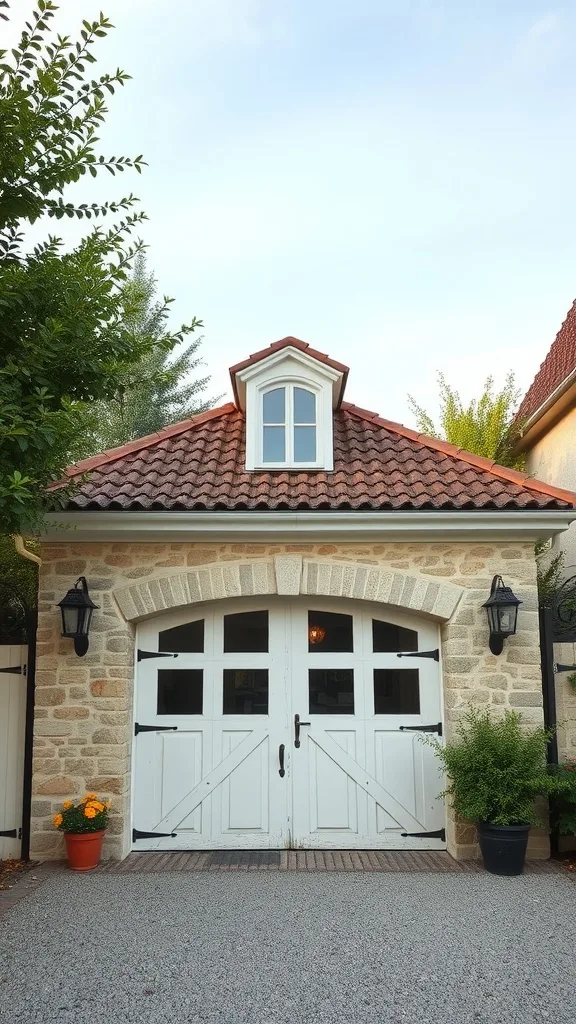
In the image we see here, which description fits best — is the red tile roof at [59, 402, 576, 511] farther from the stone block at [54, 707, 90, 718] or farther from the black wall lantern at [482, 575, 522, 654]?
the stone block at [54, 707, 90, 718]

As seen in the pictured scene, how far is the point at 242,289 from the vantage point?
36.3ft

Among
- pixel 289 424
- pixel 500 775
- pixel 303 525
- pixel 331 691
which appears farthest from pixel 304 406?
pixel 500 775

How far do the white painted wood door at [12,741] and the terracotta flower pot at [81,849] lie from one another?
761mm

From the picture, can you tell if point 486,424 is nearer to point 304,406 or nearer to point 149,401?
point 304,406

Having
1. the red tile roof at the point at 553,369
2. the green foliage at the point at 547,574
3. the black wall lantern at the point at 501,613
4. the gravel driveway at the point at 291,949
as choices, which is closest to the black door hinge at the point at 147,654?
the gravel driveway at the point at 291,949

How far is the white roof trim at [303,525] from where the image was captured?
662 centimetres

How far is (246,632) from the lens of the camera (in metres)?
7.21

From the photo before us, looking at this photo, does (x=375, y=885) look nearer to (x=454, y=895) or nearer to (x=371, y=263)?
(x=454, y=895)

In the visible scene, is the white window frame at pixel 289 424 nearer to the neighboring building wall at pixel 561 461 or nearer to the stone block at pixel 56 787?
the stone block at pixel 56 787

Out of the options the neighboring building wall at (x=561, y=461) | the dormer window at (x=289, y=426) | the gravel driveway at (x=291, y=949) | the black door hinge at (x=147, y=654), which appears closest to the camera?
the gravel driveway at (x=291, y=949)

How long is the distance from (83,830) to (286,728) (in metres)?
→ 2.08

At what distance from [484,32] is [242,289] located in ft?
16.2

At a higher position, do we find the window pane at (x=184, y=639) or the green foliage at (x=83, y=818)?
the window pane at (x=184, y=639)

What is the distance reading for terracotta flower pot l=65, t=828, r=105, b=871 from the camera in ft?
20.4
